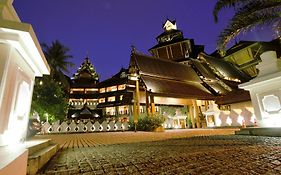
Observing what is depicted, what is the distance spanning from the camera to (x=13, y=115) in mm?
1934

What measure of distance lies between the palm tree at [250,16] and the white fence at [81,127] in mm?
10319

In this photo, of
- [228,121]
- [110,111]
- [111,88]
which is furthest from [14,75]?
[111,88]

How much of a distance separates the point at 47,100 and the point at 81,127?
6.80 metres

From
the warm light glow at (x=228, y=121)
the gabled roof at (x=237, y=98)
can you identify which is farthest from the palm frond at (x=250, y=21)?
the gabled roof at (x=237, y=98)

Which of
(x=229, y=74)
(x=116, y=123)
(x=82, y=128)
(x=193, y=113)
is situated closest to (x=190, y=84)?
(x=193, y=113)

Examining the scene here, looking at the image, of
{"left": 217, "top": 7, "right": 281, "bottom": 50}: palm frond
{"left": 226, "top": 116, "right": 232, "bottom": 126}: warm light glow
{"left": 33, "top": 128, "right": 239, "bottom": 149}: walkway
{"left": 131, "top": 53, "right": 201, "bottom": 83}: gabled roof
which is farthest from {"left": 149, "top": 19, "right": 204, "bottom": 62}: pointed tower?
{"left": 217, "top": 7, "right": 281, "bottom": 50}: palm frond

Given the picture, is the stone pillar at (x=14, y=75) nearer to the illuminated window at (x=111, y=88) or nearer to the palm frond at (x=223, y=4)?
the palm frond at (x=223, y=4)

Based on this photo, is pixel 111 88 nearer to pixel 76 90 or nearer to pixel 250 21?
pixel 76 90

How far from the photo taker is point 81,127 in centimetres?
1280

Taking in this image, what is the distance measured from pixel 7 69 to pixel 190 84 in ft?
50.6

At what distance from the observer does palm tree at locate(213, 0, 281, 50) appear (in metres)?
4.80

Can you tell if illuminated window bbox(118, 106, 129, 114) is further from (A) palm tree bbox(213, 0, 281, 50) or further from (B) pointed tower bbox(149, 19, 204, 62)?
(A) palm tree bbox(213, 0, 281, 50)

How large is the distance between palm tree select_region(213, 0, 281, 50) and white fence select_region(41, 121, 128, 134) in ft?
33.9

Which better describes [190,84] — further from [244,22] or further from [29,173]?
[29,173]
